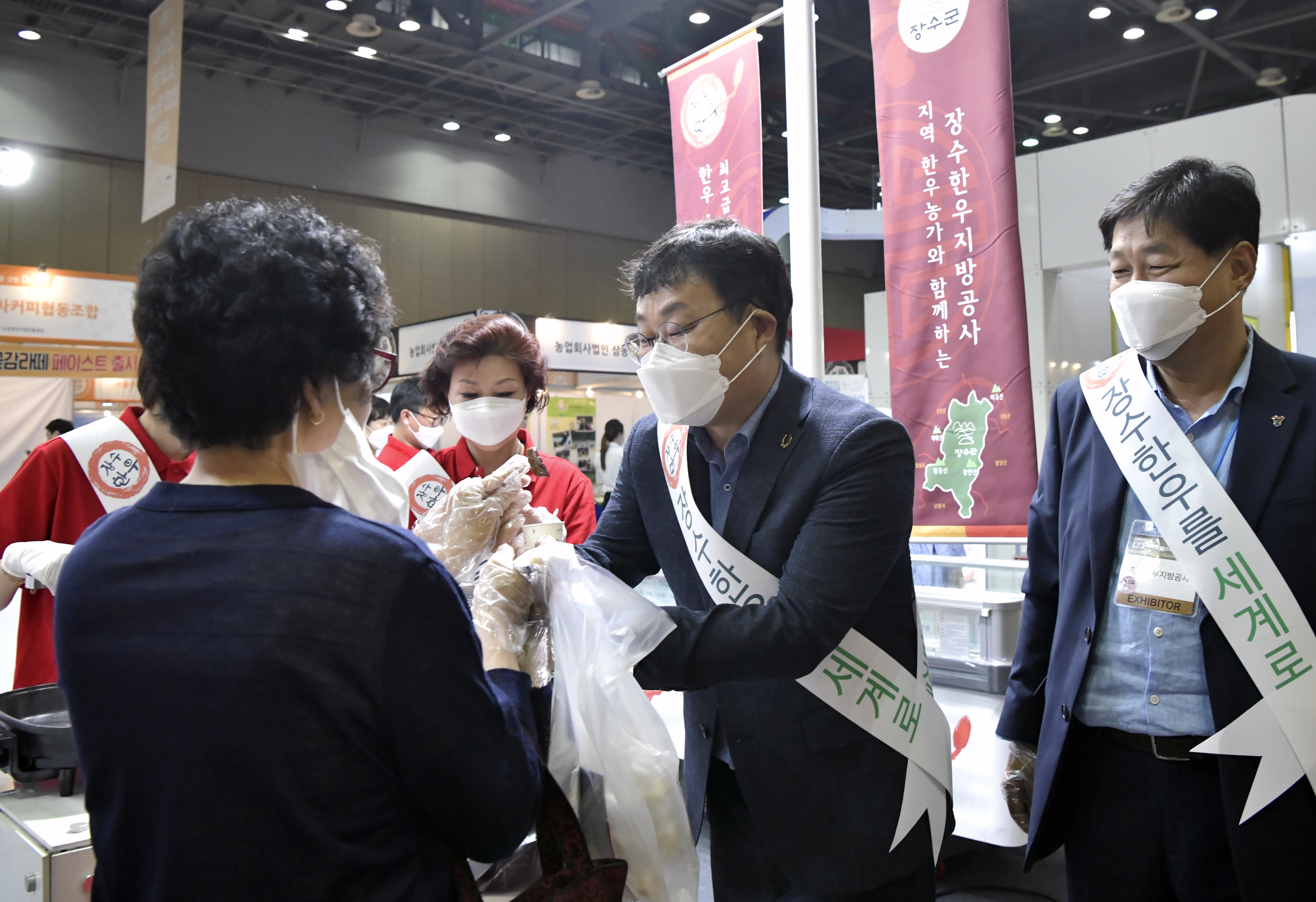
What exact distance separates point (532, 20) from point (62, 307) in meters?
4.77

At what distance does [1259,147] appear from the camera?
4891 mm

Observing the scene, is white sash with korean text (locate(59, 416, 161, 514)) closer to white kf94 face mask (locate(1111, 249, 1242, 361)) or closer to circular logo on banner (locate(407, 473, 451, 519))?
circular logo on banner (locate(407, 473, 451, 519))

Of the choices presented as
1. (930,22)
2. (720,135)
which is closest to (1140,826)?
(930,22)

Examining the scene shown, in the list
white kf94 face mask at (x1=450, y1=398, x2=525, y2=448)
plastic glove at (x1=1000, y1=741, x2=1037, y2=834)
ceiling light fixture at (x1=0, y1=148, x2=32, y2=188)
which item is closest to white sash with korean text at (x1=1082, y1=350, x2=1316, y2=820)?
plastic glove at (x1=1000, y1=741, x2=1037, y2=834)

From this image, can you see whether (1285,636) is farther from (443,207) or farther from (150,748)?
(443,207)

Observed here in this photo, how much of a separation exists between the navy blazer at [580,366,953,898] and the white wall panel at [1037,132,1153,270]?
15.3 feet

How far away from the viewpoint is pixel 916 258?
2980mm

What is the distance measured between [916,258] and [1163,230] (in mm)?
1470

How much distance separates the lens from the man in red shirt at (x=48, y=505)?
2.03 m

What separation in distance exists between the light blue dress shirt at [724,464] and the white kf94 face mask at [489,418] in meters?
0.81

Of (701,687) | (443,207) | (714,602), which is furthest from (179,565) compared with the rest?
(443,207)

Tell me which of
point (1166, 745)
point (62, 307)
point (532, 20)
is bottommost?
point (1166, 745)

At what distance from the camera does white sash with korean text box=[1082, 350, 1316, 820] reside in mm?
1348

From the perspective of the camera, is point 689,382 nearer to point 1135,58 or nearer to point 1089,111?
point 1135,58
